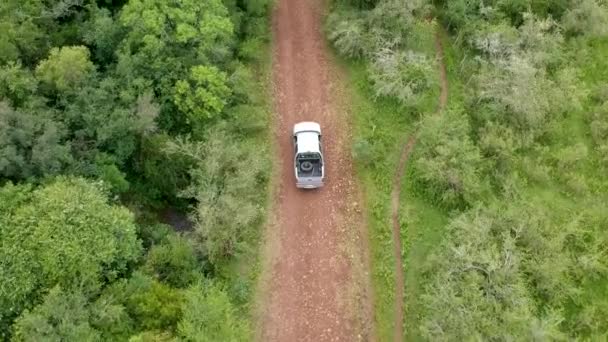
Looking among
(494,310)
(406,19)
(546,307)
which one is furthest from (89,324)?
(406,19)

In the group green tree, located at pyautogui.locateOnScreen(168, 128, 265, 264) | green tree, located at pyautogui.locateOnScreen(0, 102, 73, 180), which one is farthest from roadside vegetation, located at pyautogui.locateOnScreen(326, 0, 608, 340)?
green tree, located at pyautogui.locateOnScreen(0, 102, 73, 180)

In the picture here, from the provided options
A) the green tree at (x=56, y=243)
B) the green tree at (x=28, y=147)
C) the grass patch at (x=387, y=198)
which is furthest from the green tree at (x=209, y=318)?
the green tree at (x=28, y=147)

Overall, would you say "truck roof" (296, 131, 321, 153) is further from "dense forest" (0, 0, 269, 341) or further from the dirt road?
"dense forest" (0, 0, 269, 341)

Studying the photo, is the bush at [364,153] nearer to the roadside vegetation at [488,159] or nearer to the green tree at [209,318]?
the roadside vegetation at [488,159]

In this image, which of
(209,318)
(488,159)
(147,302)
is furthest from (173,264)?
(488,159)

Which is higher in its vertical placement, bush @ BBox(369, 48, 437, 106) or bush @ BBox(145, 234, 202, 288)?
bush @ BBox(369, 48, 437, 106)

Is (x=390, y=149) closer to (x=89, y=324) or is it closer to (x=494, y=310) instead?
(x=494, y=310)
